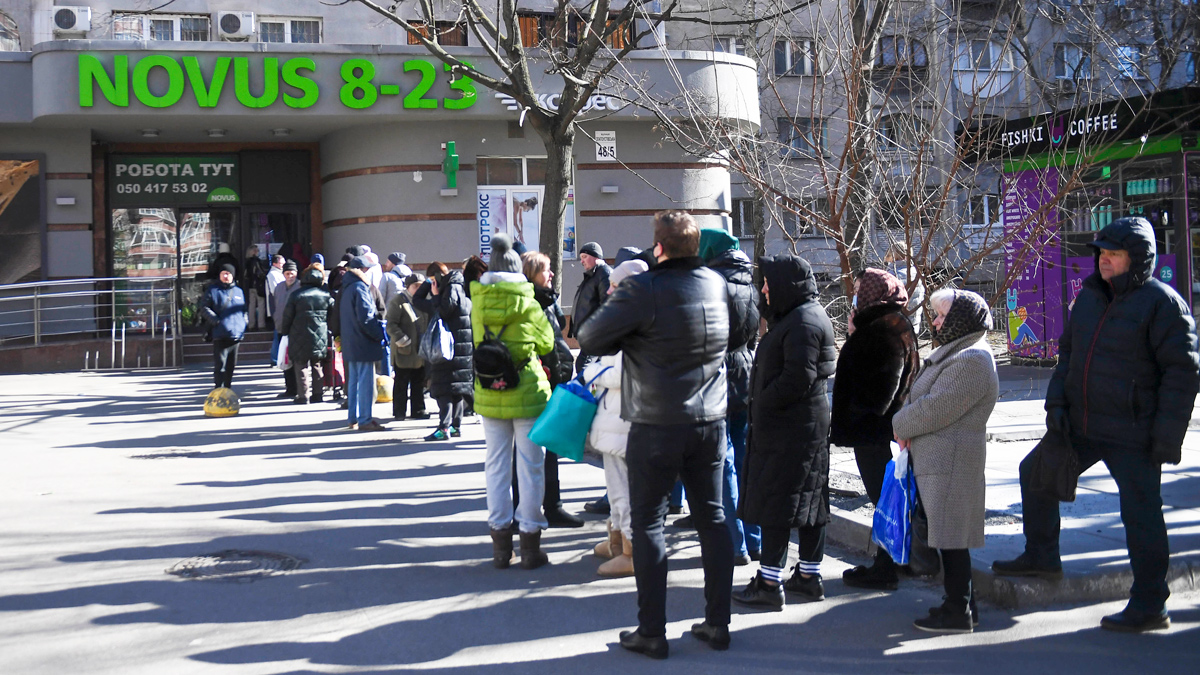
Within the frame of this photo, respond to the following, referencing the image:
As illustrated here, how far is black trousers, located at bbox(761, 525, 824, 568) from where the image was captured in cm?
565

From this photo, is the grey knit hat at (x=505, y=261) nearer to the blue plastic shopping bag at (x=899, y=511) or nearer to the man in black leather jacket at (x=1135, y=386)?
the blue plastic shopping bag at (x=899, y=511)

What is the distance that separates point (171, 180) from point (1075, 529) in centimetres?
1947

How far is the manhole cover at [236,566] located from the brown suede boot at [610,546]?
179 cm

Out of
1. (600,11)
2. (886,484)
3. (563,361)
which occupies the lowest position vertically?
(886,484)

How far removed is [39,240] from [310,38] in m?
8.80

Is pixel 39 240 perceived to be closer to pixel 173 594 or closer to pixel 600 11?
pixel 600 11

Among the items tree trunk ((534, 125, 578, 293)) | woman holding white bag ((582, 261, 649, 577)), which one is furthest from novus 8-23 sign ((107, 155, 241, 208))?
woman holding white bag ((582, 261, 649, 577))

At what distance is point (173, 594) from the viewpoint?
239 inches

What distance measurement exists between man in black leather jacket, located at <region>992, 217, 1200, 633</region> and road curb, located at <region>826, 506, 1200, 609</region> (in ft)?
1.44

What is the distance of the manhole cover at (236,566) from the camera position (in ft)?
21.2

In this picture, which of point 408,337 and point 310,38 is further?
point 310,38

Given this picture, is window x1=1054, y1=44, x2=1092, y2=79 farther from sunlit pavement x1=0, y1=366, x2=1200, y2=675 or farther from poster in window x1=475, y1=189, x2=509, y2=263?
poster in window x1=475, y1=189, x2=509, y2=263

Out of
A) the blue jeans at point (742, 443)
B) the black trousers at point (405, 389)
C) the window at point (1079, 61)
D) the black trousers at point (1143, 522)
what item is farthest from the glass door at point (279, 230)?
the black trousers at point (1143, 522)

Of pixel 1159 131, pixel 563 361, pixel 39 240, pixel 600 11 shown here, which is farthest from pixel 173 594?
pixel 39 240
